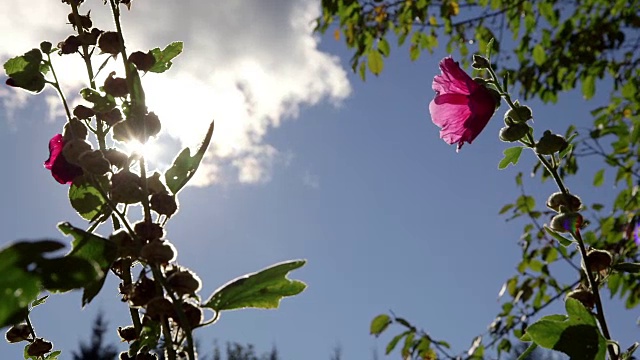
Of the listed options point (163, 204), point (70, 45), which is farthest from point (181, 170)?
point (70, 45)

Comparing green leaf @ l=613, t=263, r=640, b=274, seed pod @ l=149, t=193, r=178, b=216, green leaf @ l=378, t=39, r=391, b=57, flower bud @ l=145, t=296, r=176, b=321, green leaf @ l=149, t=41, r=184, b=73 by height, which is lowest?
flower bud @ l=145, t=296, r=176, b=321

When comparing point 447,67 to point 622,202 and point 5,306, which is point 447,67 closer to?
point 5,306

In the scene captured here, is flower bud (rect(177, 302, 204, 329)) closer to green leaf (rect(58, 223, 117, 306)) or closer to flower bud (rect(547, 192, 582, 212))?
green leaf (rect(58, 223, 117, 306))

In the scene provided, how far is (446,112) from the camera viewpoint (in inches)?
37.4

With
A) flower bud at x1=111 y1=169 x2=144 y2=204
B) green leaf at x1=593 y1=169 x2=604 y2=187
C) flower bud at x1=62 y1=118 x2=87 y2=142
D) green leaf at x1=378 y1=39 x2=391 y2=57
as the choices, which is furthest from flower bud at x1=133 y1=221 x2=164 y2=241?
green leaf at x1=593 y1=169 x2=604 y2=187

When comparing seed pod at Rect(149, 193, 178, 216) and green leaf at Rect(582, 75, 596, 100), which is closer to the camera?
seed pod at Rect(149, 193, 178, 216)

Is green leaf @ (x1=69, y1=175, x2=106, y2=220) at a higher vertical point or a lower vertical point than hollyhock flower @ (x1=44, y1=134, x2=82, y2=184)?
lower

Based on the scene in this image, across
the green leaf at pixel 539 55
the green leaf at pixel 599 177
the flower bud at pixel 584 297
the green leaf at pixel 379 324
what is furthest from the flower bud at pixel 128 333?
the green leaf at pixel 539 55

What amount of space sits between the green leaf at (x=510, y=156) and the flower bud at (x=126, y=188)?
431 mm

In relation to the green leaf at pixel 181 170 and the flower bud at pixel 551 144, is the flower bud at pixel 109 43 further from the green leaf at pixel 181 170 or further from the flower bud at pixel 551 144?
the flower bud at pixel 551 144

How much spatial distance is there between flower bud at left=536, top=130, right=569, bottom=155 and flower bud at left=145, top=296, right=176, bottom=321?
38cm

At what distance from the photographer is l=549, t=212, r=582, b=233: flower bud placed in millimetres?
600

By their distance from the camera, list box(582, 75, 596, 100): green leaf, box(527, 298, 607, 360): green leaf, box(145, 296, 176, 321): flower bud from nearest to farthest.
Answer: box(145, 296, 176, 321): flower bud
box(527, 298, 607, 360): green leaf
box(582, 75, 596, 100): green leaf

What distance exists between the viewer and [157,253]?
41cm
